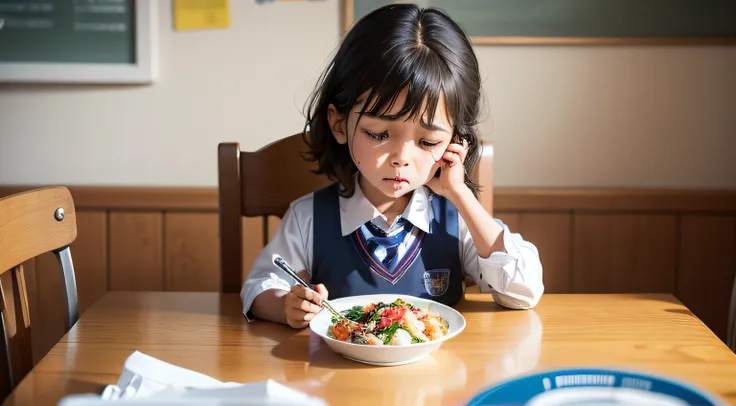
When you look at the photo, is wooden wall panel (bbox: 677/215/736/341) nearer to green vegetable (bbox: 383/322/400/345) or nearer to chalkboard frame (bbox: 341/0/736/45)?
chalkboard frame (bbox: 341/0/736/45)

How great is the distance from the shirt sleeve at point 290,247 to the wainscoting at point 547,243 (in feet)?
1.97

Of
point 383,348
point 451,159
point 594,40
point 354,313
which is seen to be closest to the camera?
point 383,348

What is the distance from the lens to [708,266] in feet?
6.51

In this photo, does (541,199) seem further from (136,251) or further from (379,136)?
(136,251)

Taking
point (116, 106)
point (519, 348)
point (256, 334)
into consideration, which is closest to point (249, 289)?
point (256, 334)

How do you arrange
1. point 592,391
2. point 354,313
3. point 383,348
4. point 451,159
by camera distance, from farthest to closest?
point 451,159 < point 354,313 < point 383,348 < point 592,391

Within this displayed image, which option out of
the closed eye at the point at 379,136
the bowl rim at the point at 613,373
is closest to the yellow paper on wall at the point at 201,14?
the closed eye at the point at 379,136

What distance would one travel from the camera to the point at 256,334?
1.08 meters

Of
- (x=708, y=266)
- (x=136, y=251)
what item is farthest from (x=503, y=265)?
(x=136, y=251)

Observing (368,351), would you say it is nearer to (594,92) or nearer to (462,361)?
(462,361)

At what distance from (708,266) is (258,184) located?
1185 mm

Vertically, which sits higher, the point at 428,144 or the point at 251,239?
the point at 428,144

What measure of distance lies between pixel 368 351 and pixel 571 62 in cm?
124

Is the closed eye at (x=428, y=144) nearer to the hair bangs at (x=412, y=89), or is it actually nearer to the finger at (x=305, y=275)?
the hair bangs at (x=412, y=89)
